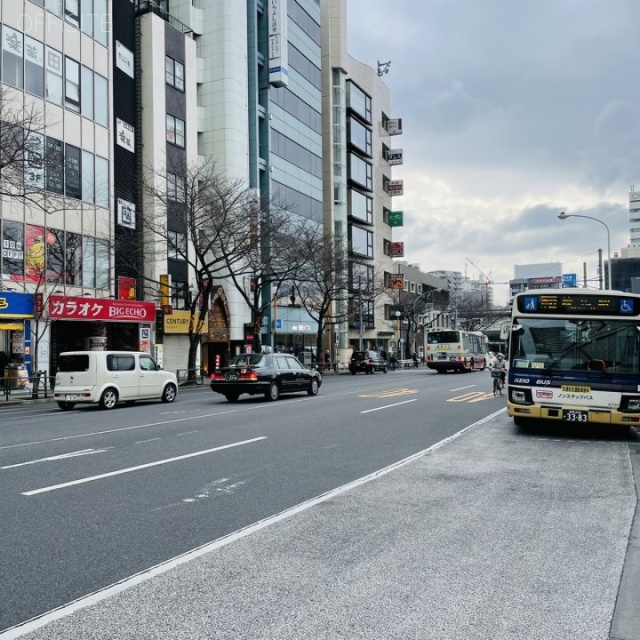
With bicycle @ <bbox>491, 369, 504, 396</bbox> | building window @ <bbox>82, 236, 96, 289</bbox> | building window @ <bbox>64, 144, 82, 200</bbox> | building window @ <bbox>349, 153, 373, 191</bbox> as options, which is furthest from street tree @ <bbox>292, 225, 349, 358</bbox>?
bicycle @ <bbox>491, 369, 504, 396</bbox>

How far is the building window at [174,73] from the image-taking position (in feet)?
131

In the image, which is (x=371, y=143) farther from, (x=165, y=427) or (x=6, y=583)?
(x=6, y=583)

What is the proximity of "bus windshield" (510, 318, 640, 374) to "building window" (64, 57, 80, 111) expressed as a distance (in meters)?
26.3

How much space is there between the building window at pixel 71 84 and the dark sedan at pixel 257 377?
17.4m

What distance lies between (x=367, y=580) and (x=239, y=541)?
1.41 m

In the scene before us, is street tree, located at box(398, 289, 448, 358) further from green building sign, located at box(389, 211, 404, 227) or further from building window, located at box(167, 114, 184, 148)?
building window, located at box(167, 114, 184, 148)

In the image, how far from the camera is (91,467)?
930cm

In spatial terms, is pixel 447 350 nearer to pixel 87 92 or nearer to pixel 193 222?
pixel 193 222

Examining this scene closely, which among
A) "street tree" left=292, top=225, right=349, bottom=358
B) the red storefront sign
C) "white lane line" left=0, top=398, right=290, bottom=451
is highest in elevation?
"street tree" left=292, top=225, right=349, bottom=358

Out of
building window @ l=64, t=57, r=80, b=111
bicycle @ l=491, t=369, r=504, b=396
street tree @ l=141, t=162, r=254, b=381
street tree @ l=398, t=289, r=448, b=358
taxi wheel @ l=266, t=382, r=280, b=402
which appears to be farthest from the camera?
street tree @ l=398, t=289, r=448, b=358

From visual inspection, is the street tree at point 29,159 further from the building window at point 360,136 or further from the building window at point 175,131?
the building window at point 360,136

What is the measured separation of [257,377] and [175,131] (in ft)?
79.3

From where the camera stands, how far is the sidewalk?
403 centimetres

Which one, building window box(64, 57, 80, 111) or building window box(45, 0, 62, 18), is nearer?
building window box(45, 0, 62, 18)
